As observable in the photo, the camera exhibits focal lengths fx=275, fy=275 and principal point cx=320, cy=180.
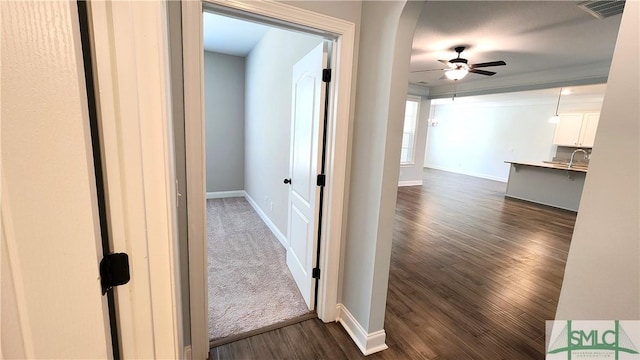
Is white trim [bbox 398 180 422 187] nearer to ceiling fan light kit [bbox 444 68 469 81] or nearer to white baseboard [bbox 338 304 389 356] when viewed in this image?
ceiling fan light kit [bbox 444 68 469 81]

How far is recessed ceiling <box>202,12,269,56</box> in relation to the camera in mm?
3528

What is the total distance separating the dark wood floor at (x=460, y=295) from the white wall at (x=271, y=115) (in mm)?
1524

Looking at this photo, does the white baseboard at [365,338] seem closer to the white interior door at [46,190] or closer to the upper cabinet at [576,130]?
the white interior door at [46,190]

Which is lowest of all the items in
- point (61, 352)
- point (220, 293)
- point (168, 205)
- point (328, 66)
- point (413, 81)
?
point (220, 293)

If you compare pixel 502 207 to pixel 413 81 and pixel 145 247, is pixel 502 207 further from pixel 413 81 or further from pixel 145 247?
pixel 145 247

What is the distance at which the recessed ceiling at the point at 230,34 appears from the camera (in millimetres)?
3528

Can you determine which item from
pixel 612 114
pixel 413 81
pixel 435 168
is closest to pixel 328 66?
pixel 612 114

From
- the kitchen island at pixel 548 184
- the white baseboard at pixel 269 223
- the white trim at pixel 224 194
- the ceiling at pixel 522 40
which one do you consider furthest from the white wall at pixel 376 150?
the kitchen island at pixel 548 184

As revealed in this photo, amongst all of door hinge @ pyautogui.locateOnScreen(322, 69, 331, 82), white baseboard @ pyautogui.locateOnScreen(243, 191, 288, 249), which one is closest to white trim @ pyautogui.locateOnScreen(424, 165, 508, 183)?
white baseboard @ pyautogui.locateOnScreen(243, 191, 288, 249)

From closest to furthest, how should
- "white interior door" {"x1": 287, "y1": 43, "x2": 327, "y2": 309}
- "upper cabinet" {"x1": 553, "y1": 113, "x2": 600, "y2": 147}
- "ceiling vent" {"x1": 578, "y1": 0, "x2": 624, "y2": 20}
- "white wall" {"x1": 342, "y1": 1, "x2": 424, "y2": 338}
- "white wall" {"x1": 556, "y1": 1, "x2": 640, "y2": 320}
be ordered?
"white wall" {"x1": 556, "y1": 1, "x2": 640, "y2": 320} → "white wall" {"x1": 342, "y1": 1, "x2": 424, "y2": 338} → "white interior door" {"x1": 287, "y1": 43, "x2": 327, "y2": 309} → "ceiling vent" {"x1": 578, "y1": 0, "x2": 624, "y2": 20} → "upper cabinet" {"x1": 553, "y1": 113, "x2": 600, "y2": 147}

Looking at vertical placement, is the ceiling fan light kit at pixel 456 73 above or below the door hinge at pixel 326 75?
above

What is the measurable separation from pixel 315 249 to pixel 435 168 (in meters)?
10.8

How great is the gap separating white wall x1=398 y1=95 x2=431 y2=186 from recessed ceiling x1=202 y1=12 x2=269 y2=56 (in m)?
4.78

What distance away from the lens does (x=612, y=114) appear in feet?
2.57
